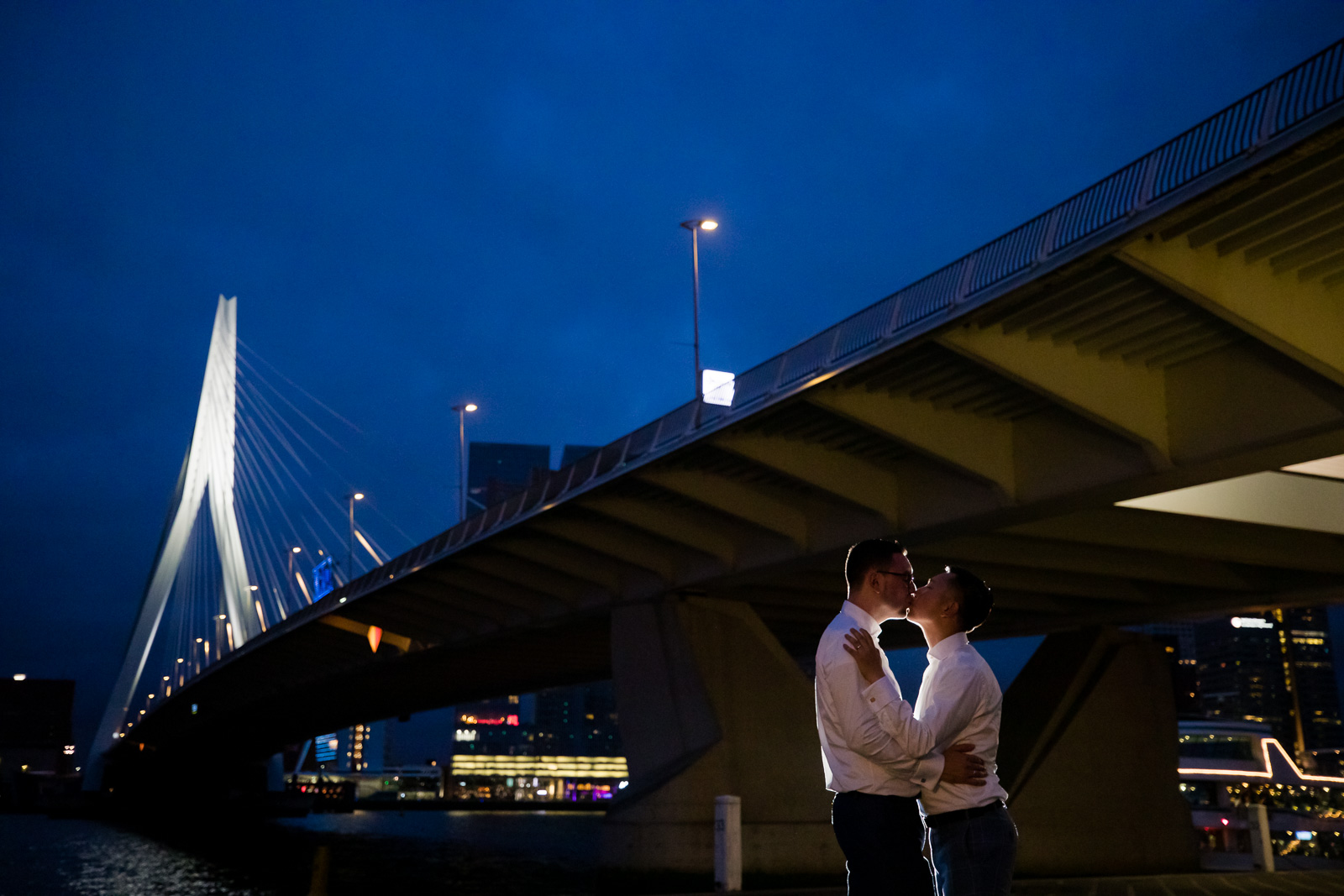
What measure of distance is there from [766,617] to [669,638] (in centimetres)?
698

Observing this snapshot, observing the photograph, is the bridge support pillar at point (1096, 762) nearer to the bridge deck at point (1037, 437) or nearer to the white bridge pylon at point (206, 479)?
the bridge deck at point (1037, 437)

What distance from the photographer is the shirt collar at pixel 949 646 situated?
4824mm

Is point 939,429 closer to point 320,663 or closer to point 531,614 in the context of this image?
point 531,614

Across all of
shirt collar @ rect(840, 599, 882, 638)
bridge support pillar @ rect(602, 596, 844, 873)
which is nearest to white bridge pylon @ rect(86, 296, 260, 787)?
bridge support pillar @ rect(602, 596, 844, 873)

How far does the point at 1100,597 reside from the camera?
106 feet

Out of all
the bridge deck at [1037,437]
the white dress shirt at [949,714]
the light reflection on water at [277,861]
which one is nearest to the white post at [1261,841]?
the bridge deck at [1037,437]

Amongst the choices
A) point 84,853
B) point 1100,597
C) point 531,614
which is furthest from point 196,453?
point 1100,597

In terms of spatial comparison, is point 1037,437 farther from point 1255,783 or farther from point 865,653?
point 1255,783

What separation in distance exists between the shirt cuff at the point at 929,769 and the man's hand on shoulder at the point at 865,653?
402 millimetres

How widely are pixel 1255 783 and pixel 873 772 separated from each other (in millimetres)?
64042

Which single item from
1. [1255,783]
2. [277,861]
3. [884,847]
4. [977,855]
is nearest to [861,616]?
[884,847]

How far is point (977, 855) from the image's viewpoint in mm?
4742

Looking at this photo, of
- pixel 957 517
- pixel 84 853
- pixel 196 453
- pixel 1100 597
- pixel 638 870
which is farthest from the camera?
pixel 196 453

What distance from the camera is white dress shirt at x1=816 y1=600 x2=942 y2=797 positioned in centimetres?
449
